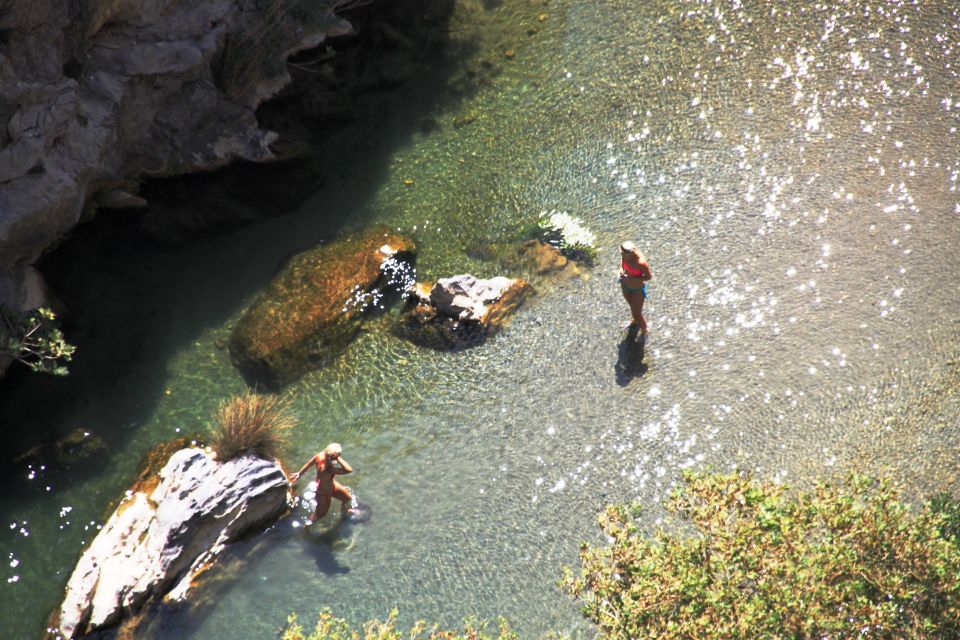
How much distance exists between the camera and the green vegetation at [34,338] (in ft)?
36.4

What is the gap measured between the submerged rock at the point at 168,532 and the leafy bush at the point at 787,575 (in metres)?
4.70

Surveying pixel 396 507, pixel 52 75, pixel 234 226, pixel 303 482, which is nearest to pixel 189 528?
pixel 303 482

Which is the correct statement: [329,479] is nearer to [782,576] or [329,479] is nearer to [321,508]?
[321,508]

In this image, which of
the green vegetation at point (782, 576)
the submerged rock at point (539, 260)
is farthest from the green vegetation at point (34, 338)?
the submerged rock at point (539, 260)

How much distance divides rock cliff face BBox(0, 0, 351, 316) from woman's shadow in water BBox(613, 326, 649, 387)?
7761mm

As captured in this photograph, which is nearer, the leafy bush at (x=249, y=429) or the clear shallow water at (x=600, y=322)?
the clear shallow water at (x=600, y=322)

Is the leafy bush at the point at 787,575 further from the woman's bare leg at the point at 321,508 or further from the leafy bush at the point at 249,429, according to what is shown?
the leafy bush at the point at 249,429

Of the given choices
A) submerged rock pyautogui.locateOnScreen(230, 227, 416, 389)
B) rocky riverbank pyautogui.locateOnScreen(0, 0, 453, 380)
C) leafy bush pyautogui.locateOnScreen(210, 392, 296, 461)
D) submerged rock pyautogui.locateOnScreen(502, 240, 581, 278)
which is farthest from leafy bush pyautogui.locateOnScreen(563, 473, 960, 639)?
rocky riverbank pyautogui.locateOnScreen(0, 0, 453, 380)

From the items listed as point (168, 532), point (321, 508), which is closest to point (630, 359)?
point (321, 508)

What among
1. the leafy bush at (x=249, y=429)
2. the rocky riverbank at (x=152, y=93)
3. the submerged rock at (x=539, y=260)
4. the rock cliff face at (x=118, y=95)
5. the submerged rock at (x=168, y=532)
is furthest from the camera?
the submerged rock at (x=539, y=260)

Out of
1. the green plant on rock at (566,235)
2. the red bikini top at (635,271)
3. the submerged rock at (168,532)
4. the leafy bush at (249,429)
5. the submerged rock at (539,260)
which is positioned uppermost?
the red bikini top at (635,271)

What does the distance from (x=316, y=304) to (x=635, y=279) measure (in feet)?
16.6

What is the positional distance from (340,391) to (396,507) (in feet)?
7.25

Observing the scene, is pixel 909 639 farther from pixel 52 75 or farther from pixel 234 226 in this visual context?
pixel 52 75
